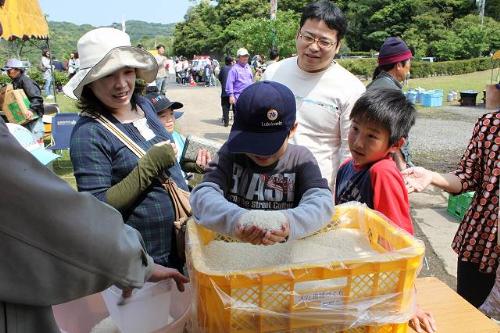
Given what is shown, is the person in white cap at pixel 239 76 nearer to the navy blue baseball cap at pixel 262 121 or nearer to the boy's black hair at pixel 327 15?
the boy's black hair at pixel 327 15

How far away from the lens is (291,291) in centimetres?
108

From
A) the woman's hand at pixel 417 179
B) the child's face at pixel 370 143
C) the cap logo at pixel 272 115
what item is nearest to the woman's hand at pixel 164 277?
the cap logo at pixel 272 115

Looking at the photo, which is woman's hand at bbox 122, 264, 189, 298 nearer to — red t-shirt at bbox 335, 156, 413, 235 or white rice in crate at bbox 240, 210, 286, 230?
white rice in crate at bbox 240, 210, 286, 230

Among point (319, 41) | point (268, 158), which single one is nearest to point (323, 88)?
point (319, 41)

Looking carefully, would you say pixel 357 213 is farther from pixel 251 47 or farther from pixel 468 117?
pixel 251 47

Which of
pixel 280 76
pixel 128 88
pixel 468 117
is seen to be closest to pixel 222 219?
pixel 128 88

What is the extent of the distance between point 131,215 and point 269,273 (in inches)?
39.3

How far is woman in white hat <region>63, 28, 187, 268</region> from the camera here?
5.66 ft

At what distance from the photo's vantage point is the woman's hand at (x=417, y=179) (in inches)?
72.6

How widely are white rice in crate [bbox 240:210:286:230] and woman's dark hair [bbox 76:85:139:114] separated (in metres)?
1.06

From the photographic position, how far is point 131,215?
72.9 inches

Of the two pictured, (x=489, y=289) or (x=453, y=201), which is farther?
(x=453, y=201)

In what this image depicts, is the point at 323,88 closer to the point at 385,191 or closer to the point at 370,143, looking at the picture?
the point at 370,143

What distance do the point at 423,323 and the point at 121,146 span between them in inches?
53.9
